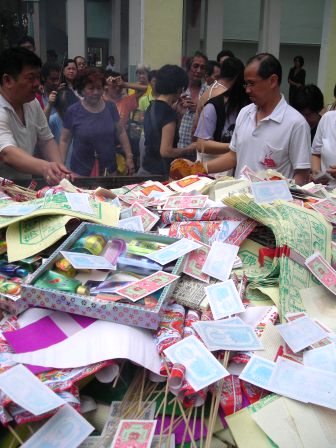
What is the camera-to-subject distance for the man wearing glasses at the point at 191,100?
4.35 meters

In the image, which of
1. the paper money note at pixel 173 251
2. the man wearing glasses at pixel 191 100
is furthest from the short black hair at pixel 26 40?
the paper money note at pixel 173 251

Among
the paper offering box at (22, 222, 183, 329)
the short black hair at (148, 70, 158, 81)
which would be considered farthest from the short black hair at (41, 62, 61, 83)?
the paper offering box at (22, 222, 183, 329)

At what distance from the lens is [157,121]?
3.89 m

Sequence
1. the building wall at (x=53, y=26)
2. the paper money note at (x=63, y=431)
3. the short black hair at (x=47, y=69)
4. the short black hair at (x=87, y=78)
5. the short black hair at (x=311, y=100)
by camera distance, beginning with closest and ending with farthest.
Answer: the paper money note at (x=63, y=431) → the short black hair at (x=311, y=100) → the short black hair at (x=87, y=78) → the short black hair at (x=47, y=69) → the building wall at (x=53, y=26)

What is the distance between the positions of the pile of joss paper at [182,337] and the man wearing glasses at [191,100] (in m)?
2.59

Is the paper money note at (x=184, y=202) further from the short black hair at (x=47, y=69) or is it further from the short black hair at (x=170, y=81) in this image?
the short black hair at (x=47, y=69)

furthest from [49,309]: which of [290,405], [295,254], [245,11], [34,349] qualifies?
[245,11]

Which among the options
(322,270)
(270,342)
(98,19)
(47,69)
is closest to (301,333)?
(270,342)

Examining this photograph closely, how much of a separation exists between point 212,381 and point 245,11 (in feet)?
33.4

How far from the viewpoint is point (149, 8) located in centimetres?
529

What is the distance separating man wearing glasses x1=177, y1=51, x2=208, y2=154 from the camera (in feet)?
14.3

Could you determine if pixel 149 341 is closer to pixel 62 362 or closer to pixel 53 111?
pixel 62 362

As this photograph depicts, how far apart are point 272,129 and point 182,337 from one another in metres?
1.79

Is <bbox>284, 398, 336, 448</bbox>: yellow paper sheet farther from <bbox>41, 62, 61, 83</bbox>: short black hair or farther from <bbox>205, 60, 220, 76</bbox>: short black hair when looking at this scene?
<bbox>205, 60, 220, 76</bbox>: short black hair
